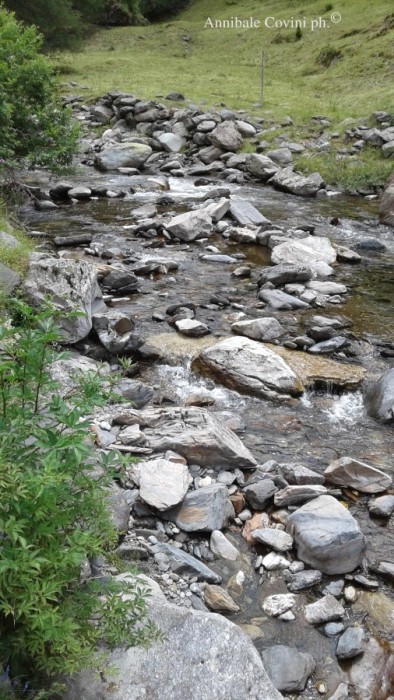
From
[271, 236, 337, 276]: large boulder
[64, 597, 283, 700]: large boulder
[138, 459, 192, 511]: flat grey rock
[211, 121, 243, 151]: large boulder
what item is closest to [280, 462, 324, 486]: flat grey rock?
[138, 459, 192, 511]: flat grey rock

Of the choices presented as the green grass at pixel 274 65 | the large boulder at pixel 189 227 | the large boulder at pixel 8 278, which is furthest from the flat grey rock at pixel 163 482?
the green grass at pixel 274 65

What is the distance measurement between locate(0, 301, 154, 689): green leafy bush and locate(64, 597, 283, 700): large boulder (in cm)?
16

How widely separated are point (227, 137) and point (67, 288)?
1675 cm

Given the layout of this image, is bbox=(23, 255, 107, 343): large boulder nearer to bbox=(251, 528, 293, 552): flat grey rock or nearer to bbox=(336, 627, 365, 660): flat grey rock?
bbox=(251, 528, 293, 552): flat grey rock

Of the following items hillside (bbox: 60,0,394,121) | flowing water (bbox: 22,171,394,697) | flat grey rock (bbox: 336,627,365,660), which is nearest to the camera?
flat grey rock (bbox: 336,627,365,660)

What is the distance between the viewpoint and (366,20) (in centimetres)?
3794

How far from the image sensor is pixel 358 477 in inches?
240

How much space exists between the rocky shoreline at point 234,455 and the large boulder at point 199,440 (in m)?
0.02

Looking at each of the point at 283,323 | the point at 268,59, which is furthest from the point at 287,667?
the point at 268,59

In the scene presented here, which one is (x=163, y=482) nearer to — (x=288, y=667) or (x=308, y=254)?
(x=288, y=667)

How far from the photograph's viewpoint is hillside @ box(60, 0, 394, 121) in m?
29.6

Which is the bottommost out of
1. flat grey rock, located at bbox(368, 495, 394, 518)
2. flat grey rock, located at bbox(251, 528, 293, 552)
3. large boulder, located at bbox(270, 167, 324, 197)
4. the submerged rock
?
large boulder, located at bbox(270, 167, 324, 197)

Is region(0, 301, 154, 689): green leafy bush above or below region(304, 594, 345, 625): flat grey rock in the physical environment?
above

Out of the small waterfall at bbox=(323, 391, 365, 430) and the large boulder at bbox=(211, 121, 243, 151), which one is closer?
the small waterfall at bbox=(323, 391, 365, 430)
